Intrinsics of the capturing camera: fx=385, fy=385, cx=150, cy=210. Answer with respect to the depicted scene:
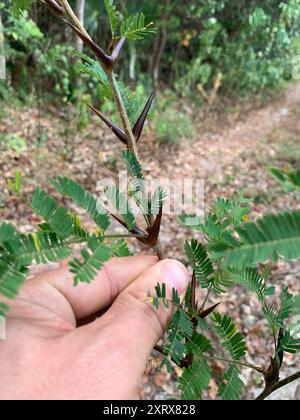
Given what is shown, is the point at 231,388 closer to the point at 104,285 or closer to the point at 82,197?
the point at 104,285

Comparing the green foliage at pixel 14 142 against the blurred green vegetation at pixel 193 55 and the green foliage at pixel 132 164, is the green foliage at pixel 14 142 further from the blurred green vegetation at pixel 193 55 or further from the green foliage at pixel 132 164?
the green foliage at pixel 132 164

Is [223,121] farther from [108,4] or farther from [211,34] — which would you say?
[108,4]

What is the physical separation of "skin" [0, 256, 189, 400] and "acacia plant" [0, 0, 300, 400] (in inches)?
1.7

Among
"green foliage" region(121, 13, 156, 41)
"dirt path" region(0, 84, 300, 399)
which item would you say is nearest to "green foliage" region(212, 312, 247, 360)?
"green foliage" region(121, 13, 156, 41)

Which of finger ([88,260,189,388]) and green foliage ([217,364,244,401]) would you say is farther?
green foliage ([217,364,244,401])

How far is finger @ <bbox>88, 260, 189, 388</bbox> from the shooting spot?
796 mm

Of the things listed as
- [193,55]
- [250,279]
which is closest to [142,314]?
[250,279]

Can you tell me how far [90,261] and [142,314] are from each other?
0.29 metres

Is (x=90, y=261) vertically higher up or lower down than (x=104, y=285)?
higher up

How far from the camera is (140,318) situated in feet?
2.80

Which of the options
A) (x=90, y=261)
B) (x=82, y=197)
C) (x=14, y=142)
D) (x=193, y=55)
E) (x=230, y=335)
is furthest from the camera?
(x=193, y=55)

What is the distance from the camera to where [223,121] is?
249 inches

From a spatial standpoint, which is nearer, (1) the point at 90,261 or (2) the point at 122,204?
(1) the point at 90,261

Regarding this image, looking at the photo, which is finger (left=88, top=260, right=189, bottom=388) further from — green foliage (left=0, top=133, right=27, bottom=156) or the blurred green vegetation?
the blurred green vegetation
